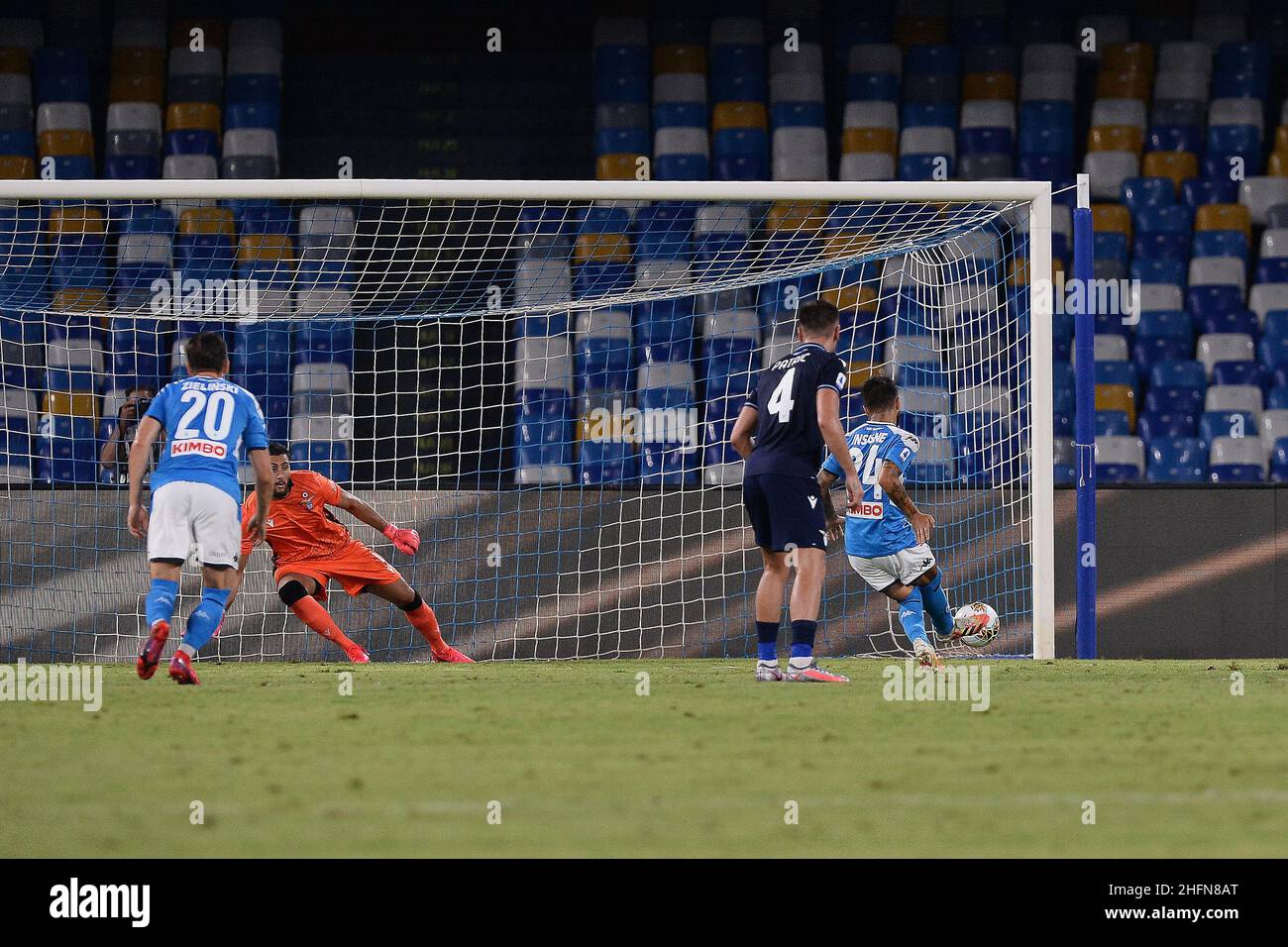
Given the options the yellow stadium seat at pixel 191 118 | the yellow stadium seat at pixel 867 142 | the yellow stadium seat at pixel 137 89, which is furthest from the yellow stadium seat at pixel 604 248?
the yellow stadium seat at pixel 137 89

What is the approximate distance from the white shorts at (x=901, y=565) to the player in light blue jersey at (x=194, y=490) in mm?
3370

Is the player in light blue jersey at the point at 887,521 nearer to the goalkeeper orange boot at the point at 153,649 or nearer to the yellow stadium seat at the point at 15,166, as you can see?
the goalkeeper orange boot at the point at 153,649

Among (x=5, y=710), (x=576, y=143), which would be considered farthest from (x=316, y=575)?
(x=576, y=143)

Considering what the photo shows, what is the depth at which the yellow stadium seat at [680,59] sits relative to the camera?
1500 cm

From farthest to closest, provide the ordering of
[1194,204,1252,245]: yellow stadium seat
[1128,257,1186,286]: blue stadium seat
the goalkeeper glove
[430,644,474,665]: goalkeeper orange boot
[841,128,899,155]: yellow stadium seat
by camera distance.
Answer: [841,128,899,155]: yellow stadium seat
[1194,204,1252,245]: yellow stadium seat
[1128,257,1186,286]: blue stadium seat
[430,644,474,665]: goalkeeper orange boot
the goalkeeper glove

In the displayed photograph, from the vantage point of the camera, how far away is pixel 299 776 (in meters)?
4.42

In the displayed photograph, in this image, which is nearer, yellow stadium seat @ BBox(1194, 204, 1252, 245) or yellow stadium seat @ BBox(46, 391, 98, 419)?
yellow stadium seat @ BBox(46, 391, 98, 419)

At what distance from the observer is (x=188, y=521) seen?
738 centimetres

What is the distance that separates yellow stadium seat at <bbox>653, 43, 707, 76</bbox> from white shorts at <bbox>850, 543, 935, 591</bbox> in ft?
23.9

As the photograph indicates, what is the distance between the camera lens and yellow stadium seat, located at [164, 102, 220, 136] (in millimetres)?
14469

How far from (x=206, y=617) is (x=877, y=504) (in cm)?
357

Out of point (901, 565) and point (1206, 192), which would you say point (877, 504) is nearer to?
point (901, 565)

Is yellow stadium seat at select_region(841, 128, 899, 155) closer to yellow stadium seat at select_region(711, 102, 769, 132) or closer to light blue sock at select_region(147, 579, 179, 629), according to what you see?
yellow stadium seat at select_region(711, 102, 769, 132)

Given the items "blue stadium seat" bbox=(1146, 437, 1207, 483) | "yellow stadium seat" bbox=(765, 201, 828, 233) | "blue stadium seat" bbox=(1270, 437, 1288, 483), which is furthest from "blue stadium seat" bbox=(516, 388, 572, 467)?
"blue stadium seat" bbox=(1270, 437, 1288, 483)
